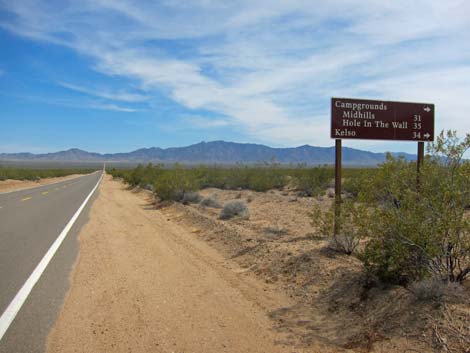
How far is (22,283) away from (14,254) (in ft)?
8.60

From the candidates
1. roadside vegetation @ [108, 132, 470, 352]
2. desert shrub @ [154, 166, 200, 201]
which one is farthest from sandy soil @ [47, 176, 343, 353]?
desert shrub @ [154, 166, 200, 201]

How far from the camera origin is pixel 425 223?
5.86 metres

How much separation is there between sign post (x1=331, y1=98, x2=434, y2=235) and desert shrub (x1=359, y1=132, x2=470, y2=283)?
3.02 m

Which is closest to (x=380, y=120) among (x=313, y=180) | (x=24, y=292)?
(x=24, y=292)

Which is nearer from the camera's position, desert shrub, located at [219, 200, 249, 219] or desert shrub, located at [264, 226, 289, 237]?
desert shrub, located at [264, 226, 289, 237]

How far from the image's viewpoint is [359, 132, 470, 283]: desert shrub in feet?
18.8

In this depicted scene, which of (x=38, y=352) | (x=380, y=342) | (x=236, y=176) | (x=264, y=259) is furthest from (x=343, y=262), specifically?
(x=236, y=176)

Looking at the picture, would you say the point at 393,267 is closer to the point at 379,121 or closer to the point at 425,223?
the point at 425,223

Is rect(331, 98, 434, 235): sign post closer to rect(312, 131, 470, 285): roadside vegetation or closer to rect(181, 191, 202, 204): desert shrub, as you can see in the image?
rect(312, 131, 470, 285): roadside vegetation

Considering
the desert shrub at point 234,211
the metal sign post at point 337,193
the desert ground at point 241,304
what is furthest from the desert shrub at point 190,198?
the metal sign post at point 337,193

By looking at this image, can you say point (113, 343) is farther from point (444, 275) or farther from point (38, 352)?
point (444, 275)

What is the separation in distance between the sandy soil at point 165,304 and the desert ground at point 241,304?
1 centimetres

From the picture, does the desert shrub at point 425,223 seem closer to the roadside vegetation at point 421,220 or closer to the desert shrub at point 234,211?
the roadside vegetation at point 421,220

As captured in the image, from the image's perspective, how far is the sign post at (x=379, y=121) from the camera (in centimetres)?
970
